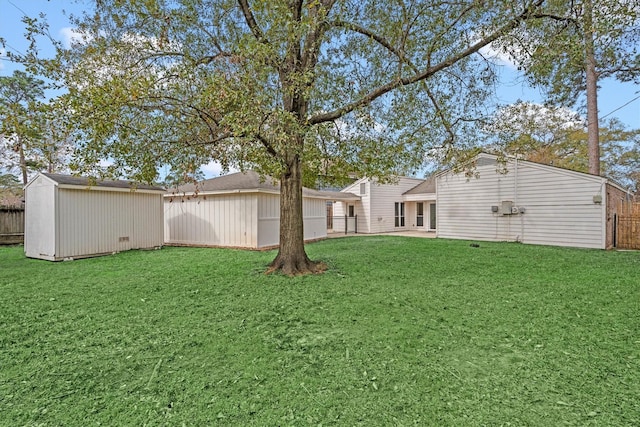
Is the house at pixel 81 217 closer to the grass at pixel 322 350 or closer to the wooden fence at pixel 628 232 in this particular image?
the grass at pixel 322 350

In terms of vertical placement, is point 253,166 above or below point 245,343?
above

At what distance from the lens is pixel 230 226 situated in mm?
11508

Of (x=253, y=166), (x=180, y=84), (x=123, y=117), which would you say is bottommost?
(x=253, y=166)

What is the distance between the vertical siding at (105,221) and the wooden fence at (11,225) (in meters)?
5.95

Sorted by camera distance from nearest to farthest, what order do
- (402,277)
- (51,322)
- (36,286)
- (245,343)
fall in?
(245,343)
(51,322)
(36,286)
(402,277)

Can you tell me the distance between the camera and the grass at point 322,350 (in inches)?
86.4

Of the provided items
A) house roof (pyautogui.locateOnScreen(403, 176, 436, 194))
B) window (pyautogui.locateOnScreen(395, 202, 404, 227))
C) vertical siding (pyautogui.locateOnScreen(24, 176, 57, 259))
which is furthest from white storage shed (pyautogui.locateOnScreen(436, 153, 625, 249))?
vertical siding (pyautogui.locateOnScreen(24, 176, 57, 259))

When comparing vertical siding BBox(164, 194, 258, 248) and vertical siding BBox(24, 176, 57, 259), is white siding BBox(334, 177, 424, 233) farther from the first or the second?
vertical siding BBox(24, 176, 57, 259)

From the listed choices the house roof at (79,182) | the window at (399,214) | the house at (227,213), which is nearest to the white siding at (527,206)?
the window at (399,214)

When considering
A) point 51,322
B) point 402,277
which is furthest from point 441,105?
point 51,322

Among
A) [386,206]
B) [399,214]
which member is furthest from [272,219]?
[399,214]

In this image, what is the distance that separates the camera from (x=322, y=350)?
3.15 m

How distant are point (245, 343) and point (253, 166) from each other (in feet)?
13.9

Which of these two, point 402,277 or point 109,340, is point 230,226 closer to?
point 402,277
